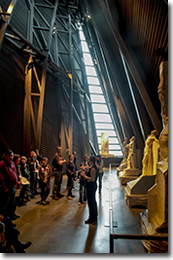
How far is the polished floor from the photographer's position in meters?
2.78

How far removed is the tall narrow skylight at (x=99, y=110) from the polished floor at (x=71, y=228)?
Answer: 56.1ft

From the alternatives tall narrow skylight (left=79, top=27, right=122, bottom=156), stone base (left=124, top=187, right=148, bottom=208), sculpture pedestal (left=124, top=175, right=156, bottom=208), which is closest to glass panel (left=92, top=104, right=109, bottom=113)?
tall narrow skylight (left=79, top=27, right=122, bottom=156)

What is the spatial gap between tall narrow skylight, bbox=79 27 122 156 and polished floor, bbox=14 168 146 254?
56.1ft

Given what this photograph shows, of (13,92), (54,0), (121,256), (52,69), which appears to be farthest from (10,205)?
(54,0)

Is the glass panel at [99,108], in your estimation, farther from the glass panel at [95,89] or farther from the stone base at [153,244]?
the stone base at [153,244]

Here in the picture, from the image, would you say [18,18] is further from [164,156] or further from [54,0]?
[164,156]

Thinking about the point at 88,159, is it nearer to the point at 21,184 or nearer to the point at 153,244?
the point at 21,184

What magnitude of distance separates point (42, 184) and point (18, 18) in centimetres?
816

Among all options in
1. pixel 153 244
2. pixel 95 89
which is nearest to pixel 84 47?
pixel 95 89

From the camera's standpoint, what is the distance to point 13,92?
788 centimetres

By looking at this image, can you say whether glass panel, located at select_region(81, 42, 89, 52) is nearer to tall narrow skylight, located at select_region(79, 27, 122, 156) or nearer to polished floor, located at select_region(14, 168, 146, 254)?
tall narrow skylight, located at select_region(79, 27, 122, 156)

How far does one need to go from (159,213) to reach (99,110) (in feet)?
68.5

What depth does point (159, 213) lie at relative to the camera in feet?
8.83

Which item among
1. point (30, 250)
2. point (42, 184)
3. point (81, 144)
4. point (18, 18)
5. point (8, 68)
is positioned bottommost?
point (30, 250)
